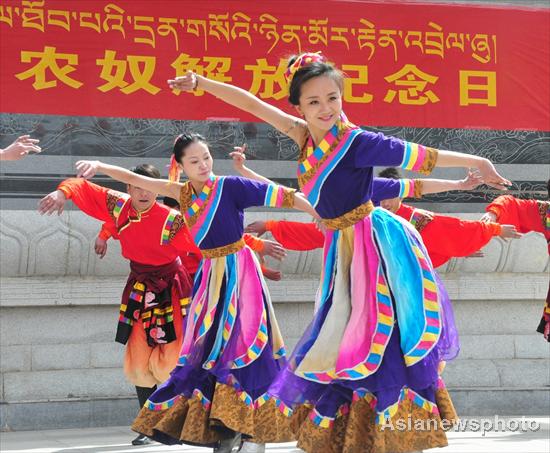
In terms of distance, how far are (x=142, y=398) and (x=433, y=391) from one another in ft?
8.79

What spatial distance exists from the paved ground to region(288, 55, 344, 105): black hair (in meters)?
1.86

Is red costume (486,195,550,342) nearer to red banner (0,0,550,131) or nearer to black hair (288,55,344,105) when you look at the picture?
red banner (0,0,550,131)

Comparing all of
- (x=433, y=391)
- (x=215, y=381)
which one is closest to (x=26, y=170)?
(x=215, y=381)

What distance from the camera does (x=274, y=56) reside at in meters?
7.64

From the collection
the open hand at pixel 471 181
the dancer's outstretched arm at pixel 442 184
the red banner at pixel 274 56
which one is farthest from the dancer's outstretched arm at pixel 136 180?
the red banner at pixel 274 56

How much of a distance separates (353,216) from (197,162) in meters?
1.20

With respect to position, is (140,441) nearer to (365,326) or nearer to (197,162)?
(197,162)

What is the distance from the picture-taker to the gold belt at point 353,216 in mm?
4180

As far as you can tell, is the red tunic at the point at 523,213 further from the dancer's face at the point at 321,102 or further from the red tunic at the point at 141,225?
the dancer's face at the point at 321,102

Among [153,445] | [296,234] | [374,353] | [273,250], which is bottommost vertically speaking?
[153,445]

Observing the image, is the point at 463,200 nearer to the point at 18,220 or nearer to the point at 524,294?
the point at 524,294

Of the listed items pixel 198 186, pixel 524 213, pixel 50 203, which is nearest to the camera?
pixel 198 186

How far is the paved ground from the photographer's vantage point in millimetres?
5477

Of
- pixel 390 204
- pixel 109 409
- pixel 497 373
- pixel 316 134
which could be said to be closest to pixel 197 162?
pixel 316 134
